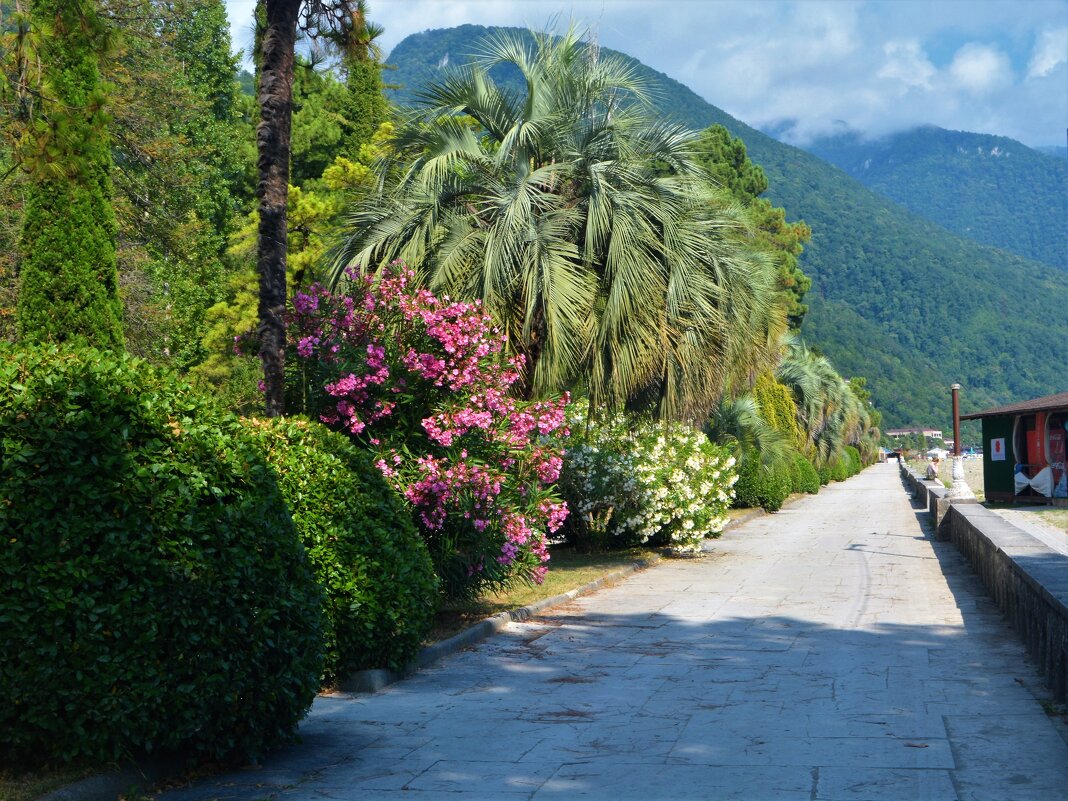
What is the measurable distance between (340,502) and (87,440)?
Answer: 2656 mm

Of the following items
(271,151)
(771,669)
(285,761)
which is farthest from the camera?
(271,151)

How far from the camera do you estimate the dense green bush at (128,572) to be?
494 centimetres

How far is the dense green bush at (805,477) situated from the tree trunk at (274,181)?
38.0 m

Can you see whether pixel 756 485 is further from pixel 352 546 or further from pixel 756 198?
pixel 756 198

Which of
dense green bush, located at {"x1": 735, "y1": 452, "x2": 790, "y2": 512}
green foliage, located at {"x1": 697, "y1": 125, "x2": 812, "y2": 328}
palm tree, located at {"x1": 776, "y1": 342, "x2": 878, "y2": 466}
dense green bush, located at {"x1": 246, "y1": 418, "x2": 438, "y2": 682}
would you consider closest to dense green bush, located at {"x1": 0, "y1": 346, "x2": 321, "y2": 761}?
dense green bush, located at {"x1": 246, "y1": 418, "x2": 438, "y2": 682}

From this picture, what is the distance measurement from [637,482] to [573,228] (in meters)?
4.48

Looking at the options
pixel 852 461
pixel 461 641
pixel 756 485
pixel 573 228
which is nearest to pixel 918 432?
pixel 852 461

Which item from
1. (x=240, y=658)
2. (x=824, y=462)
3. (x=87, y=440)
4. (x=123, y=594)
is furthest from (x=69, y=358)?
(x=824, y=462)

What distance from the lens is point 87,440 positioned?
16.9ft

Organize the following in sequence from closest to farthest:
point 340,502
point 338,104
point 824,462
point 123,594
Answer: point 123,594 → point 340,502 → point 338,104 → point 824,462

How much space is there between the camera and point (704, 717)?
704 cm

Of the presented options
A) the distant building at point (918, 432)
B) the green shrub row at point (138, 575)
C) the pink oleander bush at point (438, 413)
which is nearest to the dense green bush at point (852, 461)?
the distant building at point (918, 432)

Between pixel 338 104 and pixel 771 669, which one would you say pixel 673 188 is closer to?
pixel 771 669

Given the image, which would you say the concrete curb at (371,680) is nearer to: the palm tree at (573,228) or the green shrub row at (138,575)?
the green shrub row at (138,575)
